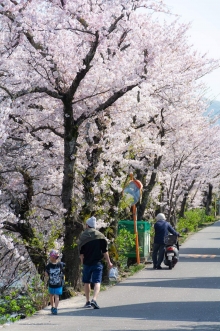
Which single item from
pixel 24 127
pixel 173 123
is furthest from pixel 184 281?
pixel 173 123

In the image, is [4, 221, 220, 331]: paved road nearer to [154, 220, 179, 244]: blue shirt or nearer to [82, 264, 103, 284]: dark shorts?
[82, 264, 103, 284]: dark shorts

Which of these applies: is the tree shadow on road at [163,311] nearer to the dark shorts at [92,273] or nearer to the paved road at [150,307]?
the paved road at [150,307]

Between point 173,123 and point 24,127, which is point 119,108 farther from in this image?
point 173,123

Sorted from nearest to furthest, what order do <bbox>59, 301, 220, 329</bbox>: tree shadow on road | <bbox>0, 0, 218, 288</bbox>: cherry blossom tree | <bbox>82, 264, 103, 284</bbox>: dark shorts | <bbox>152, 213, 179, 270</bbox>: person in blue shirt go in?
<bbox>59, 301, 220, 329</bbox>: tree shadow on road
<bbox>82, 264, 103, 284</bbox>: dark shorts
<bbox>0, 0, 218, 288</bbox>: cherry blossom tree
<bbox>152, 213, 179, 270</bbox>: person in blue shirt

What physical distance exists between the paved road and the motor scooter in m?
0.38

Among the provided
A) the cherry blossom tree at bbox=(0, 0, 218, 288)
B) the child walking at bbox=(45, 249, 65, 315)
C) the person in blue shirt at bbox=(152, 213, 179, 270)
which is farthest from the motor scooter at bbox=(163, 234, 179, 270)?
the child walking at bbox=(45, 249, 65, 315)

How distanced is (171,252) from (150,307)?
8.83 m

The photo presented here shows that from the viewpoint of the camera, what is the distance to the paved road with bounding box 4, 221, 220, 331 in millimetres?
11039

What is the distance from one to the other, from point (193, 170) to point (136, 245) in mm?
25545

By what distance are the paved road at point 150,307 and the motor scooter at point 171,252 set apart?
0.38 meters

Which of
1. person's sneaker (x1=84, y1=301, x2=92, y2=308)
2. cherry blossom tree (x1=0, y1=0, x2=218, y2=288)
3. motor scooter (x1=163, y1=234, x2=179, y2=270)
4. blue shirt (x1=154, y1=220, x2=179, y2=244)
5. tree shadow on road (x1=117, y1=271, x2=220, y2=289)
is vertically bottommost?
person's sneaker (x1=84, y1=301, x2=92, y2=308)

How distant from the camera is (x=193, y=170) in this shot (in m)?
47.8

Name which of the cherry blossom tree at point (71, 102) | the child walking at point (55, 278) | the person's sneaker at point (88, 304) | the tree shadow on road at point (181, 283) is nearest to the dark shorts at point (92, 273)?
the person's sneaker at point (88, 304)

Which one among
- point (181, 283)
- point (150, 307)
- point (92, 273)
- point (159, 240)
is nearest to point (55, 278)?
point (92, 273)
